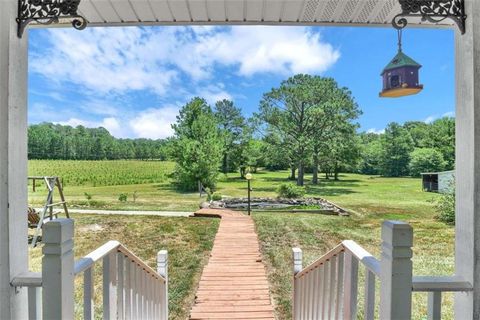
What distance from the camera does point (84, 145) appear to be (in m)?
14.6

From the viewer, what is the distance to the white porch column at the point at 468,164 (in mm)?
1036

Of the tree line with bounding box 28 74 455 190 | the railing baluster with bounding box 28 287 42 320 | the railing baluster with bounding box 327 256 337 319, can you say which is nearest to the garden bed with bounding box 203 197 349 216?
the tree line with bounding box 28 74 455 190

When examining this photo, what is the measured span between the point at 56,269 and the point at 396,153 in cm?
2269

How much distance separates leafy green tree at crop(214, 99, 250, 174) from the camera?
72.8ft

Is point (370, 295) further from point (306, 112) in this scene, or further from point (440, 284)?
point (306, 112)

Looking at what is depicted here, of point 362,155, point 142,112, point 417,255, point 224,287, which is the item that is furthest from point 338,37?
point 224,287

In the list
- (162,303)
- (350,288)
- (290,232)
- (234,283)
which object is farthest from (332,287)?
(290,232)

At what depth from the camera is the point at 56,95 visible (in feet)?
63.6

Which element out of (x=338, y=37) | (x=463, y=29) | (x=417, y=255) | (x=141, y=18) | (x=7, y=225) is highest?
(x=338, y=37)

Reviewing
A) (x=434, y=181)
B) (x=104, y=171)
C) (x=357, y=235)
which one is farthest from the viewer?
(x=104, y=171)

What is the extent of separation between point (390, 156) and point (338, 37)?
32.3 ft

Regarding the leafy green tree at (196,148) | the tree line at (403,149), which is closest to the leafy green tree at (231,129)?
the leafy green tree at (196,148)

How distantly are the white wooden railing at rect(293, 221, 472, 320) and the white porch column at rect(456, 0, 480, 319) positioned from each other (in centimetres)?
7

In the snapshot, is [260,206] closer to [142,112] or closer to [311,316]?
[311,316]
